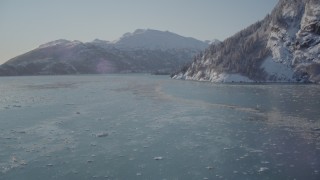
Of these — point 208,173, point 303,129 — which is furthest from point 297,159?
point 303,129

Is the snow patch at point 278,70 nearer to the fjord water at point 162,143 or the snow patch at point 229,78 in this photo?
the snow patch at point 229,78

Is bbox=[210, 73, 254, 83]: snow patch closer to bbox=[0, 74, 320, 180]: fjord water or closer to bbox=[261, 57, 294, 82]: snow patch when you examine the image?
bbox=[261, 57, 294, 82]: snow patch

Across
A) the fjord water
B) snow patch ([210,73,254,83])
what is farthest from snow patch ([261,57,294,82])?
the fjord water

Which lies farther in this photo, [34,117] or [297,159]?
[34,117]

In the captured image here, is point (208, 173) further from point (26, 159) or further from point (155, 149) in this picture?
point (26, 159)

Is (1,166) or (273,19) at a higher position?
(273,19)

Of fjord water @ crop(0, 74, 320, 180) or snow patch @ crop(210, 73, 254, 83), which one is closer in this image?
fjord water @ crop(0, 74, 320, 180)

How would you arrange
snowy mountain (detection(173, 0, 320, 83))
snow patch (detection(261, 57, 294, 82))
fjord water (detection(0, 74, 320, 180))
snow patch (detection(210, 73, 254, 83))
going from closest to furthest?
1. fjord water (detection(0, 74, 320, 180))
2. snowy mountain (detection(173, 0, 320, 83))
3. snow patch (detection(261, 57, 294, 82))
4. snow patch (detection(210, 73, 254, 83))

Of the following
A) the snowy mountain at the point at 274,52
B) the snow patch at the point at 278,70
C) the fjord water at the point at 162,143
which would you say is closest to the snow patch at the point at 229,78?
the snowy mountain at the point at 274,52

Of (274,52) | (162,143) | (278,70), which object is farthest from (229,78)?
(162,143)
